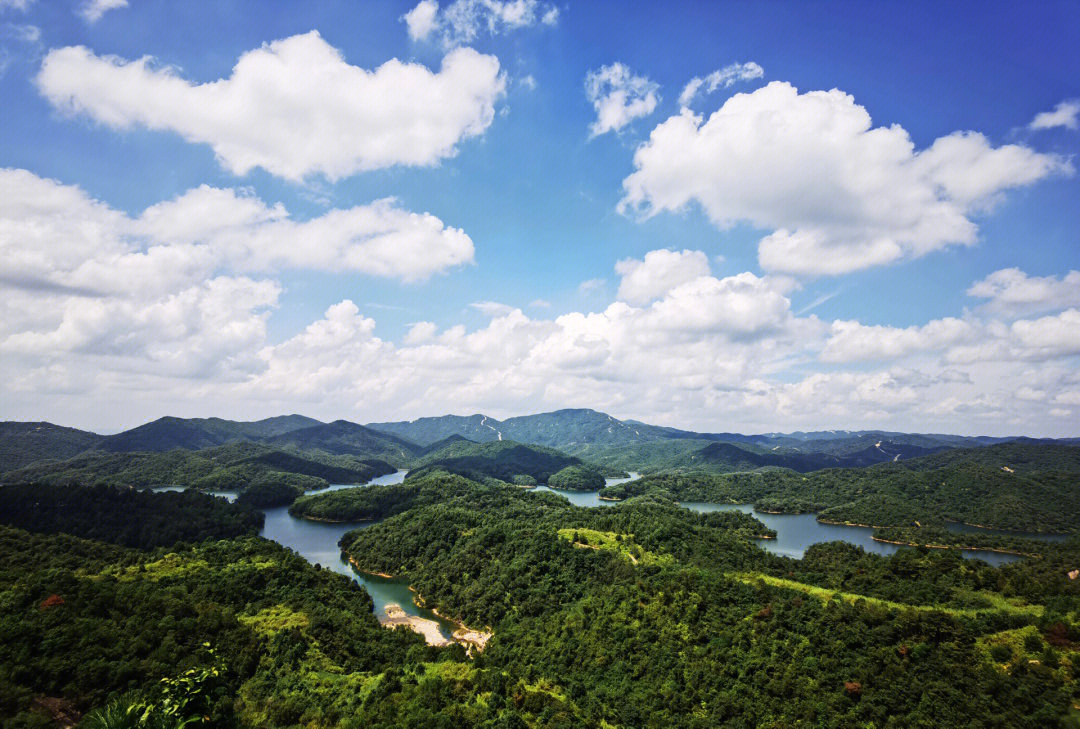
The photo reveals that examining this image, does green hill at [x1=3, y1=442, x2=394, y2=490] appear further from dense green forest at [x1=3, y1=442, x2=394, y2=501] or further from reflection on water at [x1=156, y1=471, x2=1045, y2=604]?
reflection on water at [x1=156, y1=471, x2=1045, y2=604]

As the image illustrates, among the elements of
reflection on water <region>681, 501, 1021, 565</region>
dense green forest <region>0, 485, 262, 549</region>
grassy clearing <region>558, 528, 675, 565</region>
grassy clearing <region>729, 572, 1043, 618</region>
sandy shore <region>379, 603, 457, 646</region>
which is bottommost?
reflection on water <region>681, 501, 1021, 565</region>

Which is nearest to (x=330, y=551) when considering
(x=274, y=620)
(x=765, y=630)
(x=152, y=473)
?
(x=274, y=620)

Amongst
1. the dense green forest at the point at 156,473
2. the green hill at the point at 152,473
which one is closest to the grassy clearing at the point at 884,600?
the dense green forest at the point at 156,473

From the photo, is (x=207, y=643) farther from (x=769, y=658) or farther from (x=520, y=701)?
(x=769, y=658)

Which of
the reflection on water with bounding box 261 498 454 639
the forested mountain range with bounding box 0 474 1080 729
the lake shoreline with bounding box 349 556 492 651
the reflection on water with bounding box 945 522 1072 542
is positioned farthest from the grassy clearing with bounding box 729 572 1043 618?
the reflection on water with bounding box 945 522 1072 542

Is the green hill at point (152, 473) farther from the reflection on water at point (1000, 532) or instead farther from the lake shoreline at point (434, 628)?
the reflection on water at point (1000, 532)

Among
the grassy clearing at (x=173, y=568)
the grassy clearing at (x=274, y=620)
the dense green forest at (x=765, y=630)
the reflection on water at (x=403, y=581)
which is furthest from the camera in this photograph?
the reflection on water at (x=403, y=581)

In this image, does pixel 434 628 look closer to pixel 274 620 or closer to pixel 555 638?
pixel 555 638
